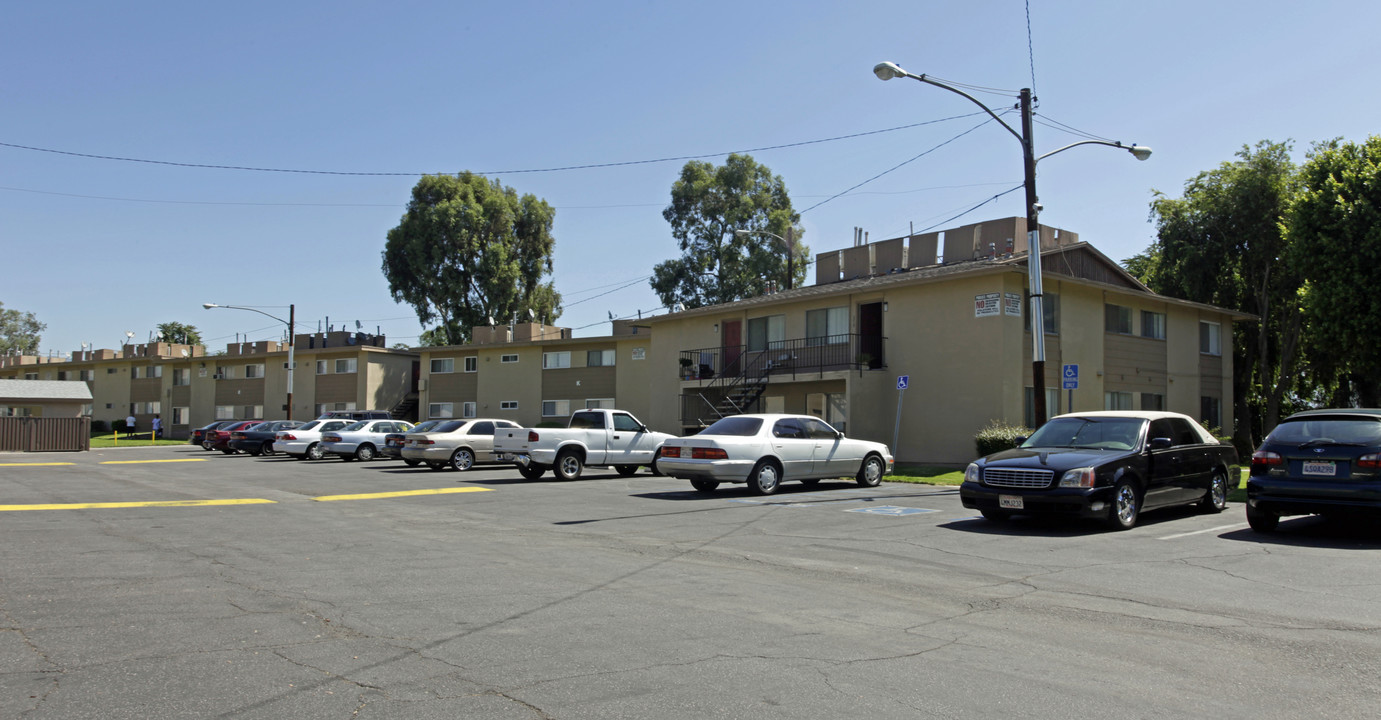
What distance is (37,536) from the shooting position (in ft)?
36.4

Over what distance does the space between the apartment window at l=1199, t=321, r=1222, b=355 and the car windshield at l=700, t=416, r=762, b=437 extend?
22828 millimetres

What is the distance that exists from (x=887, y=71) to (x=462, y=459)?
15.5 meters

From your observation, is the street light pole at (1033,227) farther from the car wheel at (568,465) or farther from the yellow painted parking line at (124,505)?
the yellow painted parking line at (124,505)

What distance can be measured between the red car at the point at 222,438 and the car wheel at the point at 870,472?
94.8ft

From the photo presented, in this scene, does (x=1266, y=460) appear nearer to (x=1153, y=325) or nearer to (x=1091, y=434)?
(x=1091, y=434)

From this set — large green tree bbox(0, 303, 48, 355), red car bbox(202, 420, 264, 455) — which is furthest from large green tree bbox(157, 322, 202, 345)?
red car bbox(202, 420, 264, 455)

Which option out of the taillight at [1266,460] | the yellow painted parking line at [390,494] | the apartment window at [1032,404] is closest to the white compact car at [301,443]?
the yellow painted parking line at [390,494]

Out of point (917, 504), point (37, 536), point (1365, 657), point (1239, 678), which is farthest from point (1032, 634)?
point (37, 536)

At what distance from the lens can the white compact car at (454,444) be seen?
84.4 feet

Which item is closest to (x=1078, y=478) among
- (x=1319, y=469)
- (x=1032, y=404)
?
(x=1319, y=469)

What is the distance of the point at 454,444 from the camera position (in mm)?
25969

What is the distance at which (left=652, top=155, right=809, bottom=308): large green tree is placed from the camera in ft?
178

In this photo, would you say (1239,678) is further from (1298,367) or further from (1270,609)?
(1298,367)

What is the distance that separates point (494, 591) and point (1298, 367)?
137 ft
